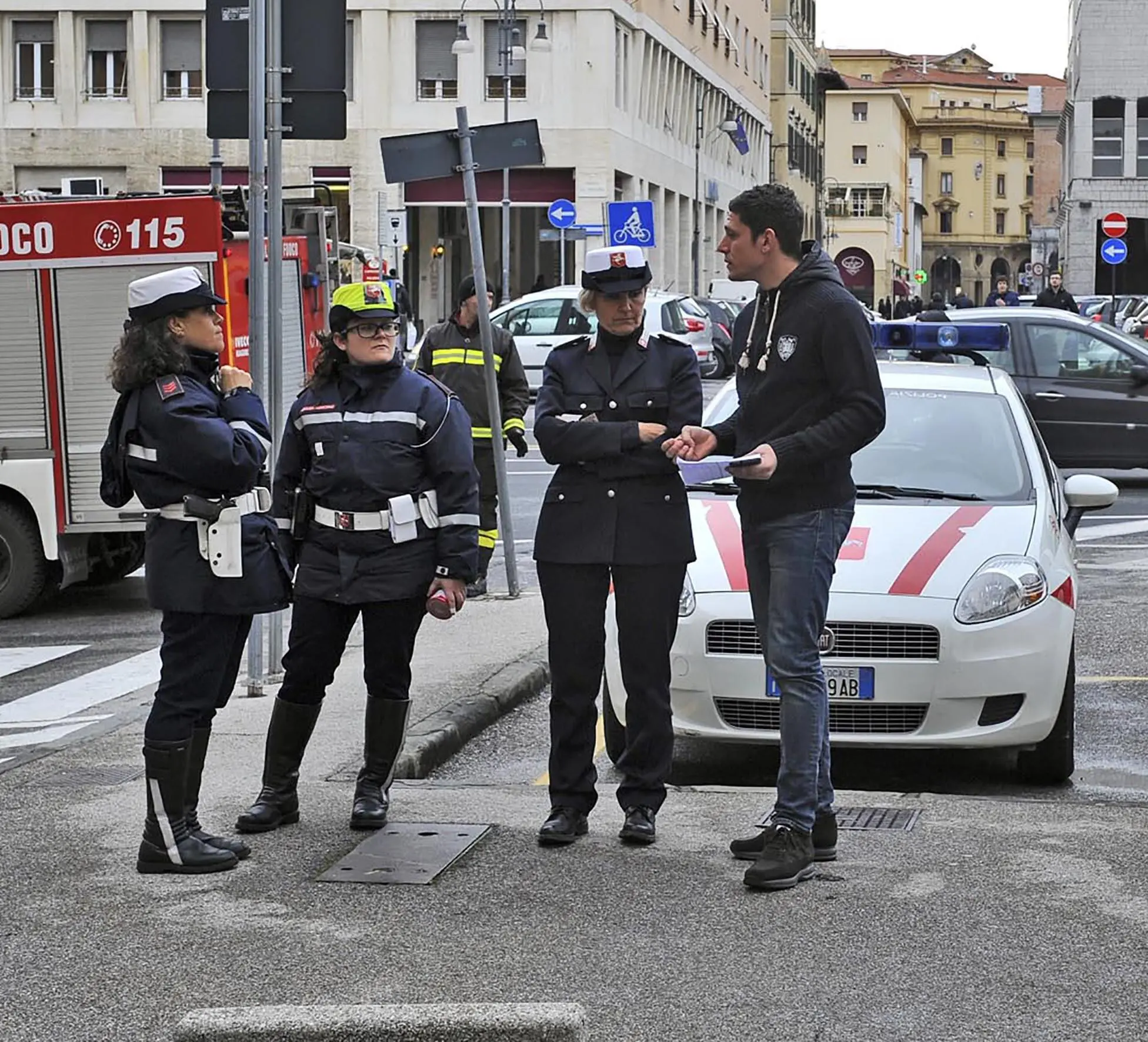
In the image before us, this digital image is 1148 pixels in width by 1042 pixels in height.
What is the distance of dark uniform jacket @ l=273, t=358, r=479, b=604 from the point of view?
6.61 metres

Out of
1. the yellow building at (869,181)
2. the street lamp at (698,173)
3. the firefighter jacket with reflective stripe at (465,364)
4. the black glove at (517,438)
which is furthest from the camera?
the yellow building at (869,181)

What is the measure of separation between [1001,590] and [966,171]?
16520 centimetres

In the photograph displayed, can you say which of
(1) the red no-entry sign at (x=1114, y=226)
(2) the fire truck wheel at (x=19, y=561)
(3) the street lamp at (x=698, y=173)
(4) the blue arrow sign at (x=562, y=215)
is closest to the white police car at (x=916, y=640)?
(2) the fire truck wheel at (x=19, y=561)

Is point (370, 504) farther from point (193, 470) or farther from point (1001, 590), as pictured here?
point (1001, 590)

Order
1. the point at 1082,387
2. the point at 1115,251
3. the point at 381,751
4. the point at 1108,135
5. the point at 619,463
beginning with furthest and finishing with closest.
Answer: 1. the point at 1108,135
2. the point at 1115,251
3. the point at 1082,387
4. the point at 381,751
5. the point at 619,463

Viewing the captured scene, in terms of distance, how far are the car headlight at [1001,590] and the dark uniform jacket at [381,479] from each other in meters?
2.03

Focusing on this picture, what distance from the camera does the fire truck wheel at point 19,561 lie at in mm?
13211

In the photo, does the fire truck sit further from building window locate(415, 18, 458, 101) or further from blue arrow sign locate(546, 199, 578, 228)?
building window locate(415, 18, 458, 101)

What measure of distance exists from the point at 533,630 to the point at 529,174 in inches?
1663

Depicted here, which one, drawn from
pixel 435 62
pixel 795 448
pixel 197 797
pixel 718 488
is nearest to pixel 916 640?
pixel 718 488

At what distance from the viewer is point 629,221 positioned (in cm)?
3562

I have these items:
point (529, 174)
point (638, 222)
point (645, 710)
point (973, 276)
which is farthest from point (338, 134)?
point (973, 276)

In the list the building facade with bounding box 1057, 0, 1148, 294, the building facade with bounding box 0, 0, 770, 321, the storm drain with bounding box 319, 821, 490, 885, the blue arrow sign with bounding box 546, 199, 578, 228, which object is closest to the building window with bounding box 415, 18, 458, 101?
the building facade with bounding box 0, 0, 770, 321

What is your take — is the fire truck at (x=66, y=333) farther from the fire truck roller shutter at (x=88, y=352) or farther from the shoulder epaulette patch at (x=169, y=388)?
the shoulder epaulette patch at (x=169, y=388)
